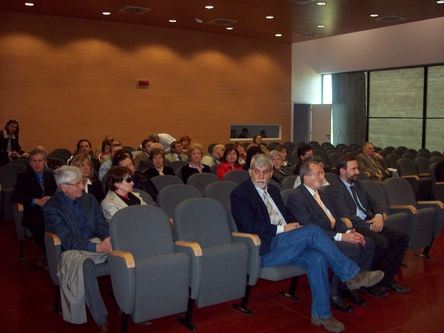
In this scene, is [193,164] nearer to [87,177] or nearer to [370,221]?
[87,177]

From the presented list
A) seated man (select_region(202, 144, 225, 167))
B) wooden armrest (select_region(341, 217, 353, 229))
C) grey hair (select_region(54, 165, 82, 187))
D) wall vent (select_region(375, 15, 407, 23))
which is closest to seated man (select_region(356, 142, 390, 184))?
seated man (select_region(202, 144, 225, 167))

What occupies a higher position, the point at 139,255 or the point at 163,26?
the point at 163,26

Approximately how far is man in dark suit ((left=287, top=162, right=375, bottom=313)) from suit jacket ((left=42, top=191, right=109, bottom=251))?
1750 millimetres

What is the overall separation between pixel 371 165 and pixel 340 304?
15.9 feet

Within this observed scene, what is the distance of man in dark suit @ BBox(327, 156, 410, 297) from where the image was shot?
443 centimetres

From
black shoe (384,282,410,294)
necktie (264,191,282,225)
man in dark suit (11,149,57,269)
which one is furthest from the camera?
man in dark suit (11,149,57,269)

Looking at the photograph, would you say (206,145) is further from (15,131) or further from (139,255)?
(139,255)

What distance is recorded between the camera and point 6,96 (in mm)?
10516

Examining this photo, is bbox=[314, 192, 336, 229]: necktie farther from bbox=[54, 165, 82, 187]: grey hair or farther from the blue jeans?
bbox=[54, 165, 82, 187]: grey hair

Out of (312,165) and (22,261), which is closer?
(312,165)

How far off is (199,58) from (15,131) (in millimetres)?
6332

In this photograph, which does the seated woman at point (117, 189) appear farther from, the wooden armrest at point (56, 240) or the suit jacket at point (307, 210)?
the suit jacket at point (307, 210)

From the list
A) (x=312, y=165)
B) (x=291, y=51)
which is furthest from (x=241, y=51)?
(x=312, y=165)

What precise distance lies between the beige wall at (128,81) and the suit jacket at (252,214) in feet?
27.0
